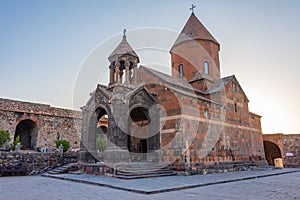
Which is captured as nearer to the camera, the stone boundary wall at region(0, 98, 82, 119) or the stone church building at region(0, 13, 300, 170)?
the stone church building at region(0, 13, 300, 170)

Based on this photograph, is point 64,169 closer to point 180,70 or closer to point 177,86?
point 177,86

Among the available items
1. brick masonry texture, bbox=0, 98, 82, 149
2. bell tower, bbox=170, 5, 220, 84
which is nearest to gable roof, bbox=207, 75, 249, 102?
bell tower, bbox=170, 5, 220, 84

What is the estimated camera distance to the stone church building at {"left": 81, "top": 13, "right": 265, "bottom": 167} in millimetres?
12250

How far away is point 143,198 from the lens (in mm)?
5762

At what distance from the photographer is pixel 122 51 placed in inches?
565

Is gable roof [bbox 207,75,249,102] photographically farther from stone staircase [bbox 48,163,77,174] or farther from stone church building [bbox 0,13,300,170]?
stone staircase [bbox 48,163,77,174]

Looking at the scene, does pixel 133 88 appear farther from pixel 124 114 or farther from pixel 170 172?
pixel 170 172

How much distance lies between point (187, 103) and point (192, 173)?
3.87 meters

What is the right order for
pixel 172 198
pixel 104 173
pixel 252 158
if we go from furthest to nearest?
pixel 252 158, pixel 104 173, pixel 172 198

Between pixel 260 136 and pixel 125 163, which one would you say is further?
pixel 260 136

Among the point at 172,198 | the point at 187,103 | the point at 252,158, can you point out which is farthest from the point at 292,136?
the point at 172,198

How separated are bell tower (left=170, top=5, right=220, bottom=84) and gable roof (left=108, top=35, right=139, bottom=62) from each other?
5756mm

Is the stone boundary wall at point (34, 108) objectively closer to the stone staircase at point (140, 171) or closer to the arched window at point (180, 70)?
the arched window at point (180, 70)

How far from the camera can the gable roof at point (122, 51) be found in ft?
46.9
